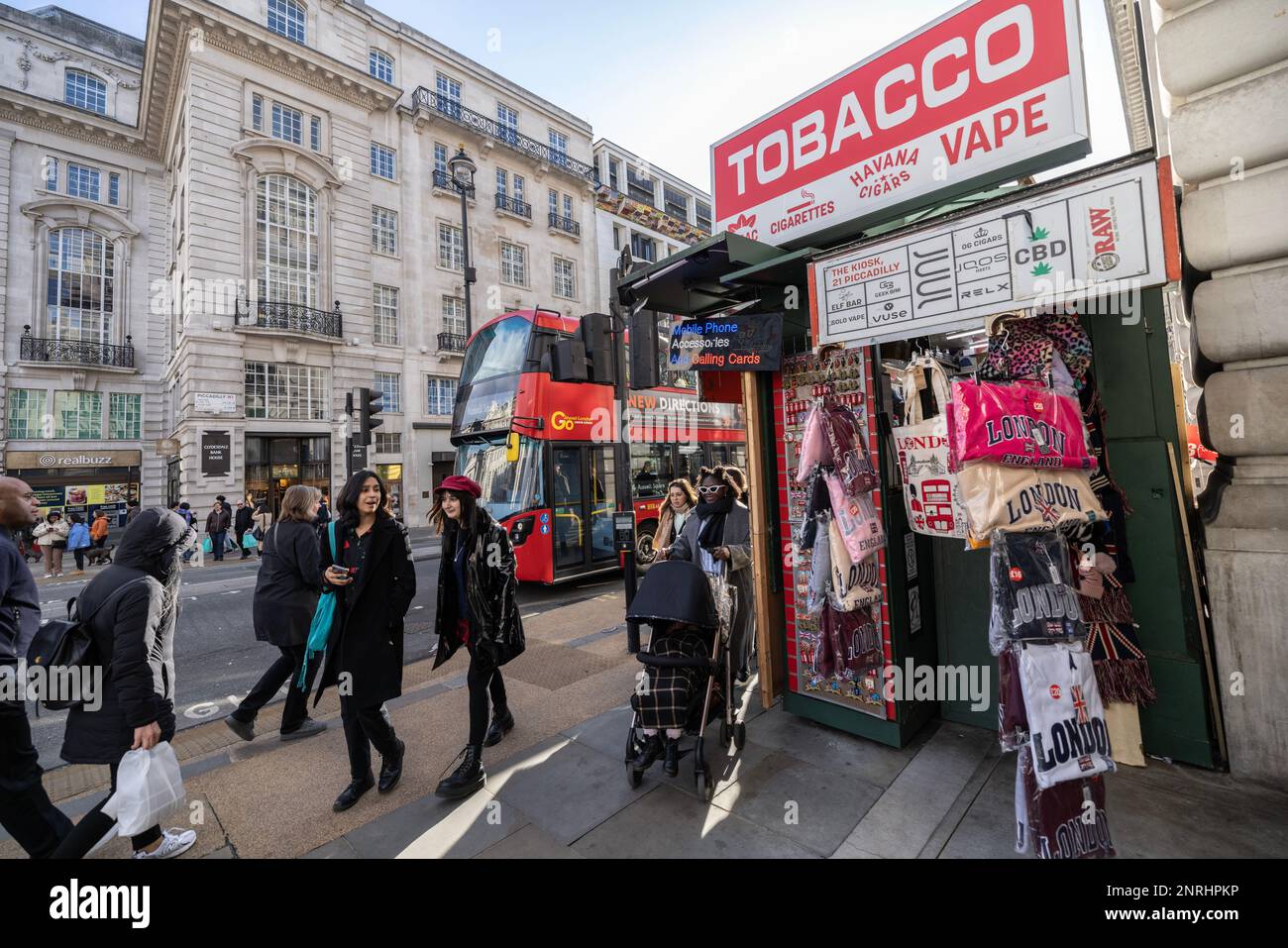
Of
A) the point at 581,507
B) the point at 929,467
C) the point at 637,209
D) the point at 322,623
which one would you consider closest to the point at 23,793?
the point at 322,623

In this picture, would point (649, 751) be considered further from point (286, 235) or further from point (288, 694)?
point (286, 235)

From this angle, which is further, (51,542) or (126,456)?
(126,456)

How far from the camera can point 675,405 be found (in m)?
11.5

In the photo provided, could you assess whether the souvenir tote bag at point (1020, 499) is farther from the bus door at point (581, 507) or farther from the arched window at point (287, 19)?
the arched window at point (287, 19)

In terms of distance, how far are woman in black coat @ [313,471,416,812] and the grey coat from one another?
6.79 ft

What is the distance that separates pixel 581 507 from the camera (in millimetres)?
9609

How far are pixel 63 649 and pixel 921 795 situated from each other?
4420mm

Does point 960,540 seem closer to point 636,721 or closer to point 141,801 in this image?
point 636,721

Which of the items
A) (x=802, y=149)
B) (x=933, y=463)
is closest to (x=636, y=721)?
(x=933, y=463)

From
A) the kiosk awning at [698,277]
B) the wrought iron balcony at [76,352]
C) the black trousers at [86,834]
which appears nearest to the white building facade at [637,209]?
the wrought iron balcony at [76,352]

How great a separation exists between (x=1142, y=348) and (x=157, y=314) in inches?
1300

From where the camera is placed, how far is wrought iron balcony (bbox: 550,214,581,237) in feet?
98.5

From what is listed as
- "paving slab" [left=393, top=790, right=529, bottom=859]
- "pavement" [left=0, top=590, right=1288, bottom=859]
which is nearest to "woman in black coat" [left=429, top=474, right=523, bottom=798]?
"paving slab" [left=393, top=790, right=529, bottom=859]
